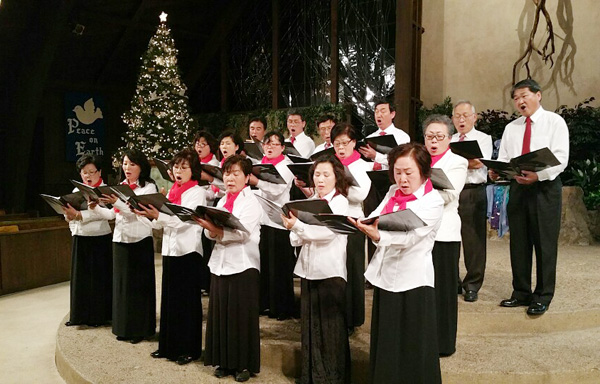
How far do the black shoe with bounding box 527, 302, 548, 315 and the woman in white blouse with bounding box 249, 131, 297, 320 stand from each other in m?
1.66

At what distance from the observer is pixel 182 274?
3.43 metres

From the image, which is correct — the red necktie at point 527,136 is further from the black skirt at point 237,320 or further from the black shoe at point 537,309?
the black skirt at point 237,320

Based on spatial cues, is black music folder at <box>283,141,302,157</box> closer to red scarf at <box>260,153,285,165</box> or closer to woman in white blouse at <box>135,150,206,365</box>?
red scarf at <box>260,153,285,165</box>

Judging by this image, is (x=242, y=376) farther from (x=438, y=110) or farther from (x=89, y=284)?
(x=438, y=110)

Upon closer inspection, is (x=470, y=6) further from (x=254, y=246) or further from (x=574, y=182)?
(x=254, y=246)

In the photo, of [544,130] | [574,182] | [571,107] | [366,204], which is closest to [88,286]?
[366,204]

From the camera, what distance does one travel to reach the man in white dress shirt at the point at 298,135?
5047mm

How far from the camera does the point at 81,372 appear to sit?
3367mm

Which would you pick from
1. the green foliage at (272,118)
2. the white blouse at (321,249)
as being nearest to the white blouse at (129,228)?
the white blouse at (321,249)

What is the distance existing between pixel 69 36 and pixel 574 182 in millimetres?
8672

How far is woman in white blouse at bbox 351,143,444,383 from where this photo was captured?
2557 millimetres

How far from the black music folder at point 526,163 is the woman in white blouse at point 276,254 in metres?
1.48

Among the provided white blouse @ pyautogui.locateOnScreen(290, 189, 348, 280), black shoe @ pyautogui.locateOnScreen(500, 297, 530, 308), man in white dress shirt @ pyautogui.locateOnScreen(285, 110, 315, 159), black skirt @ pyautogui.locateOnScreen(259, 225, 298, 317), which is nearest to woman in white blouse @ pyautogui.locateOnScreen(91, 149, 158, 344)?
black skirt @ pyautogui.locateOnScreen(259, 225, 298, 317)

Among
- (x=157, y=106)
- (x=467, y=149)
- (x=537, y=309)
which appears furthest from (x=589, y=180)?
(x=157, y=106)
